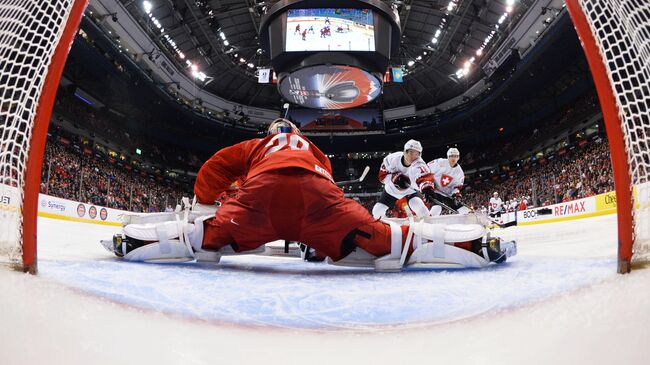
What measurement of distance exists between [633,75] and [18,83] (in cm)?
206

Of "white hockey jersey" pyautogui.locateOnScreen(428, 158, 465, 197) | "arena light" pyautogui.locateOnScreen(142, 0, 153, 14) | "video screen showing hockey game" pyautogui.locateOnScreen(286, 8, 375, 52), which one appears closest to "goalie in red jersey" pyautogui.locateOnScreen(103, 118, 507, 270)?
"white hockey jersey" pyautogui.locateOnScreen(428, 158, 465, 197)

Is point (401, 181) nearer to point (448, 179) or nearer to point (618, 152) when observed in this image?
point (448, 179)

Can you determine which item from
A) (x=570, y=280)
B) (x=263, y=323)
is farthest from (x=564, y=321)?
(x=263, y=323)

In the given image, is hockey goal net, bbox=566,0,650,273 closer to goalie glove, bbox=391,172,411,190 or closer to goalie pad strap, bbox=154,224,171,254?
goalie pad strap, bbox=154,224,171,254

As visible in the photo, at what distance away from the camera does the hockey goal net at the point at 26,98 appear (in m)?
1.25

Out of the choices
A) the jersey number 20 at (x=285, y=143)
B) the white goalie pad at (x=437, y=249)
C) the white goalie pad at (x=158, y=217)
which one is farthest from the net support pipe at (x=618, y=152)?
the white goalie pad at (x=158, y=217)

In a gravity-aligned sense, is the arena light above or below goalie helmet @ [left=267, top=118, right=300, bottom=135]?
above

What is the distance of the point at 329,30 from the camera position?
11.5 m

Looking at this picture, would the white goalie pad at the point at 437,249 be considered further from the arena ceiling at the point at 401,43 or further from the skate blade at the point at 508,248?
the arena ceiling at the point at 401,43

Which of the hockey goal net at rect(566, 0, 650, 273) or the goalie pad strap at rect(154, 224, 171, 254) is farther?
the goalie pad strap at rect(154, 224, 171, 254)

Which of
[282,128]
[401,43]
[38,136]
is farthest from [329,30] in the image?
[401,43]

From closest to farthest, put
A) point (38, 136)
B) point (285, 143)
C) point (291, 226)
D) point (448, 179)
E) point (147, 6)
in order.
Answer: point (38, 136)
point (291, 226)
point (285, 143)
point (448, 179)
point (147, 6)

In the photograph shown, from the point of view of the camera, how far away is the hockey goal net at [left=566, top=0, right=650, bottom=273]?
1174 millimetres

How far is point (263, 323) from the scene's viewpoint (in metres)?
1.06
